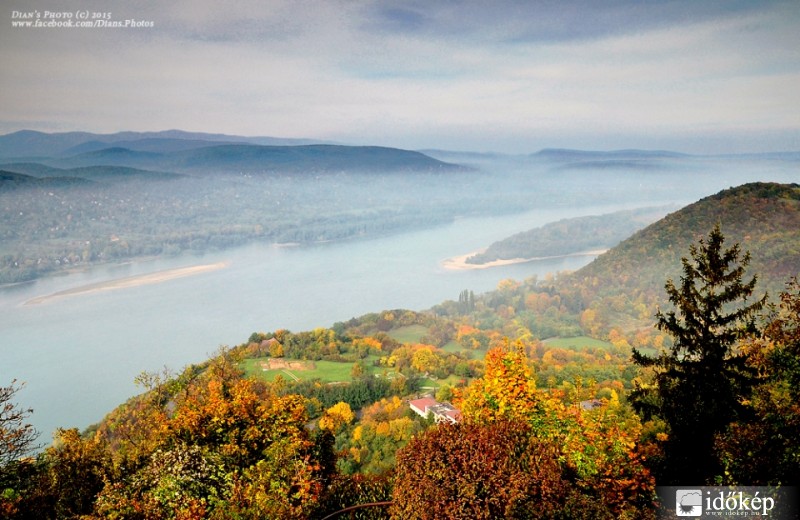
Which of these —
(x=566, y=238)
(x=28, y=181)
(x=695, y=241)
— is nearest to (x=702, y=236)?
(x=695, y=241)

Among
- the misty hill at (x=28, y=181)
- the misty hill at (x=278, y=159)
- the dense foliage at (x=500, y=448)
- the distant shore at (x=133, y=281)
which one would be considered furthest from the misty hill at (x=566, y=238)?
the dense foliage at (x=500, y=448)

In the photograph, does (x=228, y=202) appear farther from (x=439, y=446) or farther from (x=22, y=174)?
(x=439, y=446)

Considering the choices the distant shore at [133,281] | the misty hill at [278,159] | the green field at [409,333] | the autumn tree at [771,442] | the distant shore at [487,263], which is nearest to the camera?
the autumn tree at [771,442]

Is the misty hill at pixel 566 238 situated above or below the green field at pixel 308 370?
above

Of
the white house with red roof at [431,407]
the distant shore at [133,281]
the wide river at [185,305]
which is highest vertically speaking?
the white house with red roof at [431,407]

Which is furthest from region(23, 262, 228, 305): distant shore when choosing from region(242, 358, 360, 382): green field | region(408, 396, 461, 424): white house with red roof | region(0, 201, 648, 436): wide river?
region(408, 396, 461, 424): white house with red roof

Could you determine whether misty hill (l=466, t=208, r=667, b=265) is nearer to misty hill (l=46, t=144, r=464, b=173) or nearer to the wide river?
the wide river

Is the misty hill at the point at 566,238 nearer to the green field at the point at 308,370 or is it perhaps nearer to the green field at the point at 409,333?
the green field at the point at 409,333
